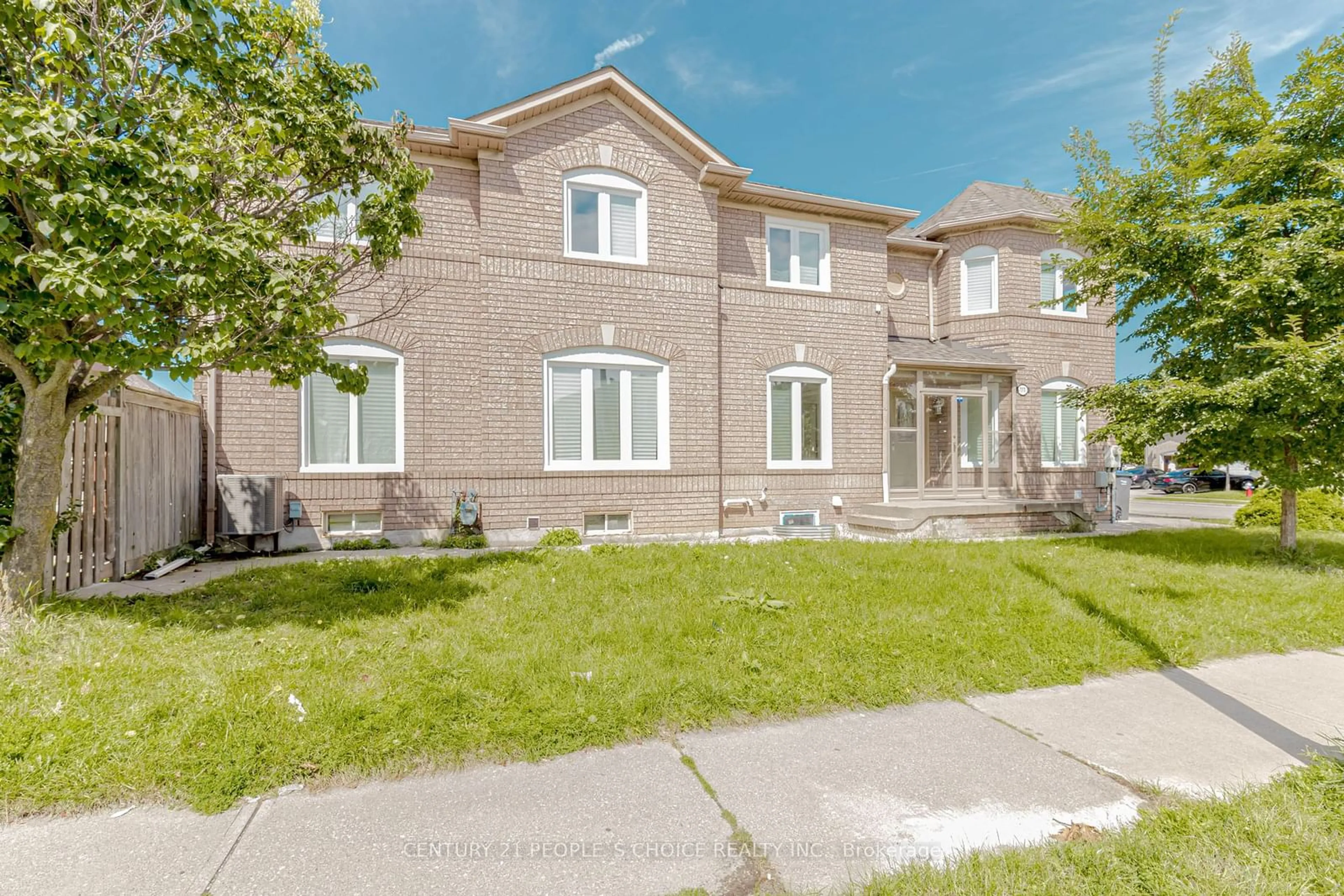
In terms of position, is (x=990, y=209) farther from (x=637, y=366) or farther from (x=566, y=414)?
(x=566, y=414)

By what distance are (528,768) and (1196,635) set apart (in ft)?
18.7

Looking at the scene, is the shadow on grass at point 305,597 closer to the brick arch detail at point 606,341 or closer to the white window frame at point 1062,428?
the brick arch detail at point 606,341

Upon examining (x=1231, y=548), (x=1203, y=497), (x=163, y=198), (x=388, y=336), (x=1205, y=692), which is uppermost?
(x=388, y=336)

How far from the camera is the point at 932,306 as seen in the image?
1374 centimetres

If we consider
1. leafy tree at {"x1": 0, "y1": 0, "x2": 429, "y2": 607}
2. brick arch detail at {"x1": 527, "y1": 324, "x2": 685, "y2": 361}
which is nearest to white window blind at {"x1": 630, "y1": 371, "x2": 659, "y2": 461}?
brick arch detail at {"x1": 527, "y1": 324, "x2": 685, "y2": 361}

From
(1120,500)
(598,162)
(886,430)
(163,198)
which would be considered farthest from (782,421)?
(163,198)

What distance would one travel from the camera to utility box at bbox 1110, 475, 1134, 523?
13.9m

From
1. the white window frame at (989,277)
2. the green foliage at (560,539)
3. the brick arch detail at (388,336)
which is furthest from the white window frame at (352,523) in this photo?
the white window frame at (989,277)

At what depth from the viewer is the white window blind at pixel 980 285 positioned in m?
13.4

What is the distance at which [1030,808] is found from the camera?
285cm

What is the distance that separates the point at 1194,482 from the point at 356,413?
38.7 meters

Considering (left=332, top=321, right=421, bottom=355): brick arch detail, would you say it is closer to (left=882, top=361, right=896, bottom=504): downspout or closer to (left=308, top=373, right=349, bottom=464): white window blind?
(left=308, top=373, right=349, bottom=464): white window blind

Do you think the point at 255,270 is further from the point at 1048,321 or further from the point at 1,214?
the point at 1048,321

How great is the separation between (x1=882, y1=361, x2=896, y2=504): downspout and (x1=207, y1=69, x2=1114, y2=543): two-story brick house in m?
0.05
